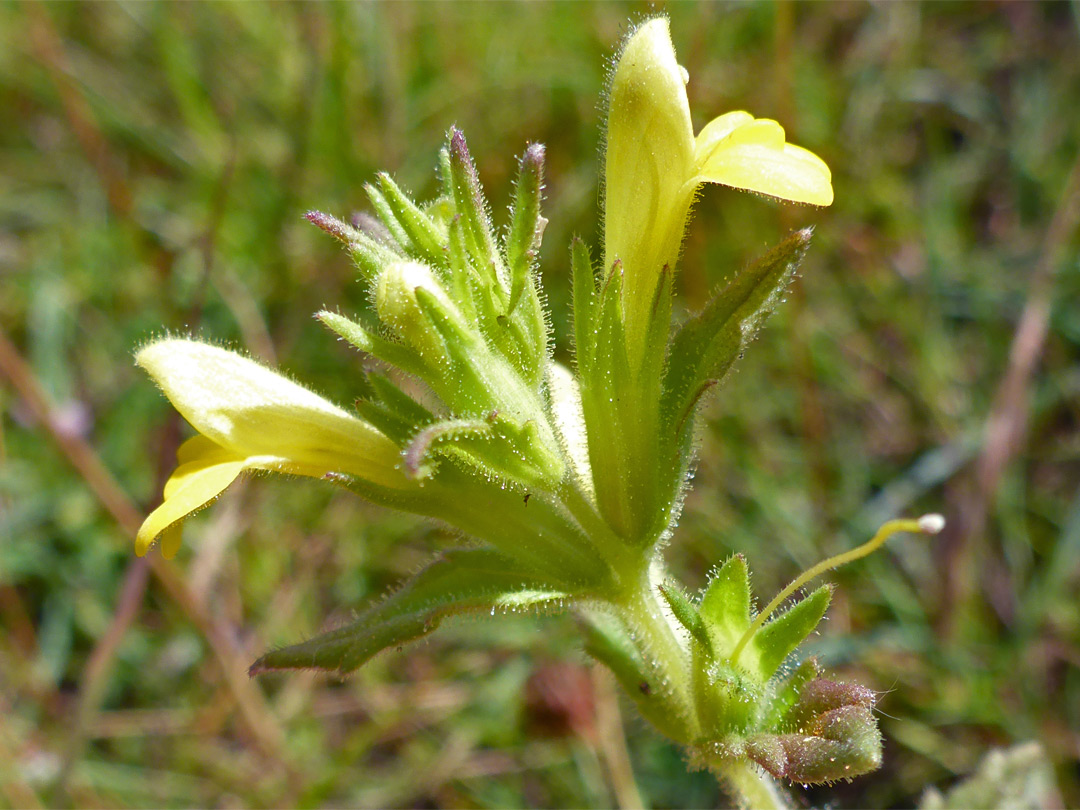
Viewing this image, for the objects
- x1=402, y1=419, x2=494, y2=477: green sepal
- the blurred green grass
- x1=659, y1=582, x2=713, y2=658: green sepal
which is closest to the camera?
x1=402, y1=419, x2=494, y2=477: green sepal

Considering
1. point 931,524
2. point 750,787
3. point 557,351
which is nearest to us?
point 931,524

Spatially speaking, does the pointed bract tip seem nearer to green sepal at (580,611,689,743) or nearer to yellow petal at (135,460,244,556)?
yellow petal at (135,460,244,556)

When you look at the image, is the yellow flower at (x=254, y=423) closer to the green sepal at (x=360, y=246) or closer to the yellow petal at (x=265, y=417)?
the yellow petal at (x=265, y=417)

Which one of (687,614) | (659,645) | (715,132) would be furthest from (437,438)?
(715,132)

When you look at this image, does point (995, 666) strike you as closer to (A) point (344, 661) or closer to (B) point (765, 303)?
(B) point (765, 303)

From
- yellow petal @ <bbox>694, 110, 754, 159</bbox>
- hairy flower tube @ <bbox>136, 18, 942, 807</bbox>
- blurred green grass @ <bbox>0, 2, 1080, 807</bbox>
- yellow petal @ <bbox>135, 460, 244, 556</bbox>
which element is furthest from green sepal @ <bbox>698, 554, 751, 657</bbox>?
blurred green grass @ <bbox>0, 2, 1080, 807</bbox>

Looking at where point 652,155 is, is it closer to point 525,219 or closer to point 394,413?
point 525,219
